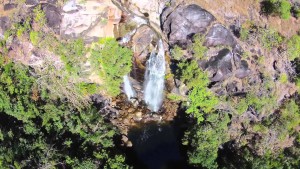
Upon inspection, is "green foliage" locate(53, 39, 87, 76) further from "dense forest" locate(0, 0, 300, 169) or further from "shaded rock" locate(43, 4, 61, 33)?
"shaded rock" locate(43, 4, 61, 33)

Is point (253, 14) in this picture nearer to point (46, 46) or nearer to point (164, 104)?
point (164, 104)

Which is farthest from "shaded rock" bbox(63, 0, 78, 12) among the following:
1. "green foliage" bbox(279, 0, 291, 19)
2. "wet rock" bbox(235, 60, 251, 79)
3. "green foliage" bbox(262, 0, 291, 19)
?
"green foliage" bbox(279, 0, 291, 19)

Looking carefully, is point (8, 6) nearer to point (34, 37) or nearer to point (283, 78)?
point (34, 37)

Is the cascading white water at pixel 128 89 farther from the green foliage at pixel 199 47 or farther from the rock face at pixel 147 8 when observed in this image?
the green foliage at pixel 199 47

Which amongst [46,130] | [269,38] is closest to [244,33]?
[269,38]

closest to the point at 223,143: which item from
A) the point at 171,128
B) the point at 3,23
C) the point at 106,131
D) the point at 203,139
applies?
the point at 203,139
